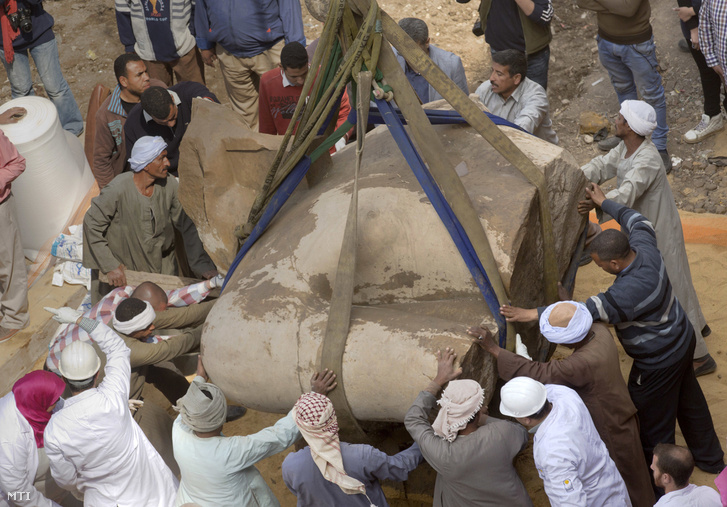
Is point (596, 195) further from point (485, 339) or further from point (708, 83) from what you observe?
point (708, 83)

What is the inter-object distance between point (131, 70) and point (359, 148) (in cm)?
332

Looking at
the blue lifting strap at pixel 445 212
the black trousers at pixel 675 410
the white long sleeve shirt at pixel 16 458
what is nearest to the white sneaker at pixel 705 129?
the black trousers at pixel 675 410

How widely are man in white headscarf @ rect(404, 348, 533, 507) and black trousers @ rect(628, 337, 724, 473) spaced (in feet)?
3.61

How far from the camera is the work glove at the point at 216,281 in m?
4.85

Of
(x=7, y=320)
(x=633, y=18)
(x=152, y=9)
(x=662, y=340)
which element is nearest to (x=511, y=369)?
(x=662, y=340)

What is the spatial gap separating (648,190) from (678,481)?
2.00m

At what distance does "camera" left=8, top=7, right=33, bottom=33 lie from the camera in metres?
6.99

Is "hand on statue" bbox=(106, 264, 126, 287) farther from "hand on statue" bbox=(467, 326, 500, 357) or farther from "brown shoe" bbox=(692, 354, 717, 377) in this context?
"brown shoe" bbox=(692, 354, 717, 377)

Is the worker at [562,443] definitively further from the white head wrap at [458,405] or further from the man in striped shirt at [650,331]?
the man in striped shirt at [650,331]

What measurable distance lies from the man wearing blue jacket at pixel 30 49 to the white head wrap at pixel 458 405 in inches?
237

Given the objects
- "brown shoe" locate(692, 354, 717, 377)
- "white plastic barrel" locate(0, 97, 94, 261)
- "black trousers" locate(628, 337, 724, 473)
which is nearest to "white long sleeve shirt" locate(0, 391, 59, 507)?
"black trousers" locate(628, 337, 724, 473)

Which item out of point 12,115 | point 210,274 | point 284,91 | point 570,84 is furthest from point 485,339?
point 570,84

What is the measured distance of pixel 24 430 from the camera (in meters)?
3.67

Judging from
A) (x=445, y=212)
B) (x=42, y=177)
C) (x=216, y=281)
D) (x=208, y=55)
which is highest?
(x=445, y=212)
